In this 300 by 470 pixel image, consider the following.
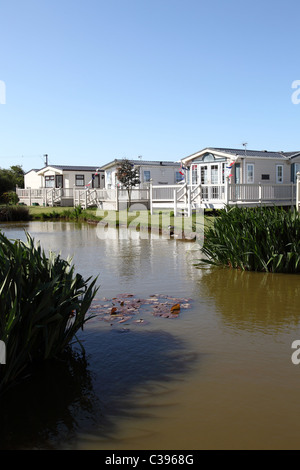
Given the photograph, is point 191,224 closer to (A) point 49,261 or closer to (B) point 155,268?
(B) point 155,268

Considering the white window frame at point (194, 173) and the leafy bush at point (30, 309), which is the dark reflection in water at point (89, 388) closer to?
the leafy bush at point (30, 309)

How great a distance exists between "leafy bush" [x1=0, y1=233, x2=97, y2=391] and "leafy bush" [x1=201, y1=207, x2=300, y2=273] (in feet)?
17.4

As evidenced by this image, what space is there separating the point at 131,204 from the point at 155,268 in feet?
73.7

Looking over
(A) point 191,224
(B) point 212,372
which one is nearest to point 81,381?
(B) point 212,372

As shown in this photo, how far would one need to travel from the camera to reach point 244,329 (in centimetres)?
598

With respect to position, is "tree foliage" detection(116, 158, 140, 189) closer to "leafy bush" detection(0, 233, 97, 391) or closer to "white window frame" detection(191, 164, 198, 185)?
"white window frame" detection(191, 164, 198, 185)

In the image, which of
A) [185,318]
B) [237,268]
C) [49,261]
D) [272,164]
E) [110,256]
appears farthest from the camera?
[272,164]

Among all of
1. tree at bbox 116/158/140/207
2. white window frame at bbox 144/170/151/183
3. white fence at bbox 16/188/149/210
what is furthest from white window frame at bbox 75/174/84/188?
tree at bbox 116/158/140/207

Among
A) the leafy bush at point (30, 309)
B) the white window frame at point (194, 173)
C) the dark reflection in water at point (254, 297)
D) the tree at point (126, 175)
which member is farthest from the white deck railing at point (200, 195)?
the leafy bush at point (30, 309)

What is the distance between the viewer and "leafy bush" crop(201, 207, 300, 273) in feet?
31.1

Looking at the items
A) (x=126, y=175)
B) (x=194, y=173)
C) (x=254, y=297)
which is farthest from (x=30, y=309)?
(x=126, y=175)

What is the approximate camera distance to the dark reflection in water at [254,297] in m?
6.34

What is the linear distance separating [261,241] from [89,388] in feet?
20.1

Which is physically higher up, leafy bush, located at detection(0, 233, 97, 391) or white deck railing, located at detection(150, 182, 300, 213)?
white deck railing, located at detection(150, 182, 300, 213)
